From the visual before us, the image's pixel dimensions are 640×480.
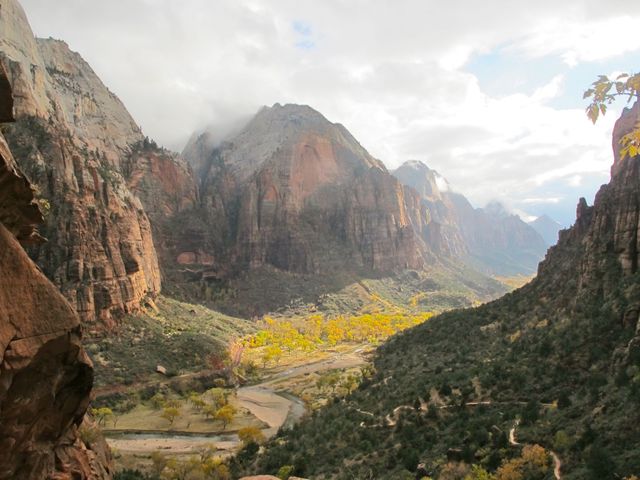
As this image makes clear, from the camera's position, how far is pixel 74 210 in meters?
91.4

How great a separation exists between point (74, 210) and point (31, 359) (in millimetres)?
89859

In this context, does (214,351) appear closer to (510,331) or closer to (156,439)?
(156,439)

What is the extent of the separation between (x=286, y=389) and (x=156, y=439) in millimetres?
30500

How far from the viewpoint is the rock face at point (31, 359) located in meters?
11.0

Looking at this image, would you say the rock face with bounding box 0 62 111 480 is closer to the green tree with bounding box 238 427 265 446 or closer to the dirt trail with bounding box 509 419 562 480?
the dirt trail with bounding box 509 419 562 480

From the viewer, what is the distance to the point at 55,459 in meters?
13.7

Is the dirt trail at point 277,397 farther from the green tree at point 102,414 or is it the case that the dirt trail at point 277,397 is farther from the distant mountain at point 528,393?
the green tree at point 102,414

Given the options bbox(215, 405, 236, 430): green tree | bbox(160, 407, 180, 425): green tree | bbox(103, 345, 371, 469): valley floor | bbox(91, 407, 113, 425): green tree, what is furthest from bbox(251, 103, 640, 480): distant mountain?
bbox(91, 407, 113, 425): green tree

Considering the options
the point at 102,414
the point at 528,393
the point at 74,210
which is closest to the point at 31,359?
the point at 528,393

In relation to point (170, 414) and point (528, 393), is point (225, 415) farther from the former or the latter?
point (528, 393)

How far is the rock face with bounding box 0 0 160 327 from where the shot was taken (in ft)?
284

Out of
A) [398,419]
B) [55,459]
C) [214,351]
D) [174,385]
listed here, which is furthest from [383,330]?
[55,459]

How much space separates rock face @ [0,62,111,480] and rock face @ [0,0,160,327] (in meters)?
56.7

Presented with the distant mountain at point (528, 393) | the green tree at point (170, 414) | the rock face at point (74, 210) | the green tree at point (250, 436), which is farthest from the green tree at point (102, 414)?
the distant mountain at point (528, 393)
